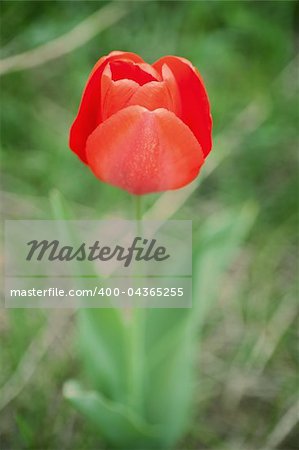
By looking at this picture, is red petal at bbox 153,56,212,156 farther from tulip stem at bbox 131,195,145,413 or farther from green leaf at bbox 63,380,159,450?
green leaf at bbox 63,380,159,450

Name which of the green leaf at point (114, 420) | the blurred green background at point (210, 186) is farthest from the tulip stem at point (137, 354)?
the blurred green background at point (210, 186)

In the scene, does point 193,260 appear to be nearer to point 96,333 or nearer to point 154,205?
point 96,333

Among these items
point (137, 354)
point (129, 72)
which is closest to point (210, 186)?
point (137, 354)

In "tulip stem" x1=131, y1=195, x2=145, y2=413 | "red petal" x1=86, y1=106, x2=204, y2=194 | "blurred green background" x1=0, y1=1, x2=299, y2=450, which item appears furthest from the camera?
"blurred green background" x1=0, y1=1, x2=299, y2=450

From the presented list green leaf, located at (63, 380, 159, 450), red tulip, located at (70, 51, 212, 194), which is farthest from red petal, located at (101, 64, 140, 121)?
green leaf, located at (63, 380, 159, 450)

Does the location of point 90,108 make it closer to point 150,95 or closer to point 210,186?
point 150,95
